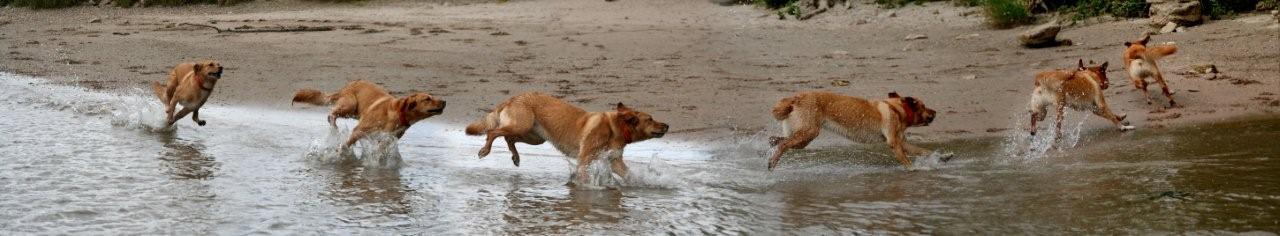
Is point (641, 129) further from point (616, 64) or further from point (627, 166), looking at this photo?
point (616, 64)

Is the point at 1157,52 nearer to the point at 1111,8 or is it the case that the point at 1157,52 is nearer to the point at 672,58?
the point at 1111,8

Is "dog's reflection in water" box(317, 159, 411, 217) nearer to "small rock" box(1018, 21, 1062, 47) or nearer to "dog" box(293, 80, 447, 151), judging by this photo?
"dog" box(293, 80, 447, 151)

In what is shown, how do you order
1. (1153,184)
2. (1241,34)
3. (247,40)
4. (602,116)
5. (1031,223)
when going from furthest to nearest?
(247,40), (1241,34), (602,116), (1153,184), (1031,223)

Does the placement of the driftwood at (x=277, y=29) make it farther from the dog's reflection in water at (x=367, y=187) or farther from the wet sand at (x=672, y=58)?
the dog's reflection in water at (x=367, y=187)

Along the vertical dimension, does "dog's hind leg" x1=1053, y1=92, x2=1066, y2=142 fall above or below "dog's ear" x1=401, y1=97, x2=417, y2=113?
below

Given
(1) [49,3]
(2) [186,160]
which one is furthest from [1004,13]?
(1) [49,3]

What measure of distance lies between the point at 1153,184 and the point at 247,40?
1272 centimetres

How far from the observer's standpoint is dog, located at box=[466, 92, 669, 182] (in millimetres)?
8156

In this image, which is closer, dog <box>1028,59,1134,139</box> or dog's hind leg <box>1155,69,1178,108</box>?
dog <box>1028,59,1134,139</box>

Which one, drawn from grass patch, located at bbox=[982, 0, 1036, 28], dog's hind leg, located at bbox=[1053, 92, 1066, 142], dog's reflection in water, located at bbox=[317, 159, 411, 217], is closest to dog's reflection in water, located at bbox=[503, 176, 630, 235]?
dog's reflection in water, located at bbox=[317, 159, 411, 217]

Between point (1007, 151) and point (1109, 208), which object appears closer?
point (1109, 208)

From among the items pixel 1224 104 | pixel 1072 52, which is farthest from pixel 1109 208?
pixel 1072 52

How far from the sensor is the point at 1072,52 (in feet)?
46.3

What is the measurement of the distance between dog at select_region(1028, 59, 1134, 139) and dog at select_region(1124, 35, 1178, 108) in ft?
3.18
